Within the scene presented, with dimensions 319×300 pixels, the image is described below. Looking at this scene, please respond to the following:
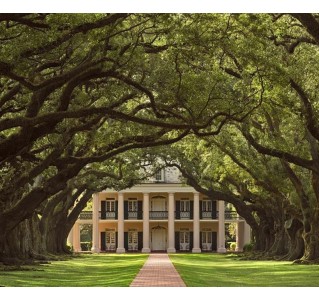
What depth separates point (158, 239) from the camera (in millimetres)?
86375

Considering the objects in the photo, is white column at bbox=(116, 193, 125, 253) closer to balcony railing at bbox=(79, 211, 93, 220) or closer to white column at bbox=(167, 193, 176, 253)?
white column at bbox=(167, 193, 176, 253)

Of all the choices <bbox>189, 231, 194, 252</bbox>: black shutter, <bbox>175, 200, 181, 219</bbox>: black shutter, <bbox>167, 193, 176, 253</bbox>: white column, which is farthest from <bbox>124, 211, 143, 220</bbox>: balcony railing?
<bbox>189, 231, 194, 252</bbox>: black shutter

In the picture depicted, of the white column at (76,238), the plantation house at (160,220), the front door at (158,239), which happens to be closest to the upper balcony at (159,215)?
the plantation house at (160,220)

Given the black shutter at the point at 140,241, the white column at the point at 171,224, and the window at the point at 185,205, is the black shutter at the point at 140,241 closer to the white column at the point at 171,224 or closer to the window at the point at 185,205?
the white column at the point at 171,224

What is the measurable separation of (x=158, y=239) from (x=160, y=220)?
2.41 meters

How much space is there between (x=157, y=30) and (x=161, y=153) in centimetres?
2446

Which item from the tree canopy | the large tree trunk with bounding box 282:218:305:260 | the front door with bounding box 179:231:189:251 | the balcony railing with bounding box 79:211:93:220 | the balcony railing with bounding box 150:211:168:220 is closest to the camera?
the tree canopy

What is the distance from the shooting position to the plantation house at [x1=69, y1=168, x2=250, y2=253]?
Result: 83.5 meters

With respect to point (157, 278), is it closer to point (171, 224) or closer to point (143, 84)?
point (143, 84)

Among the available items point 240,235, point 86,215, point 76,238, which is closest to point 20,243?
point 76,238

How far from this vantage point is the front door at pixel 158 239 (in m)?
85.6

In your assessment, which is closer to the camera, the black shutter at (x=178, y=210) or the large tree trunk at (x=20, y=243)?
the large tree trunk at (x=20, y=243)
